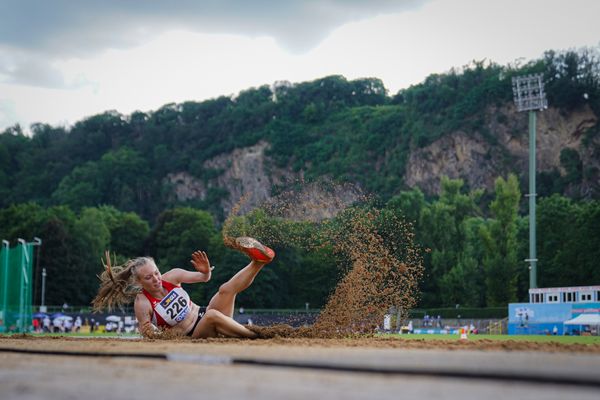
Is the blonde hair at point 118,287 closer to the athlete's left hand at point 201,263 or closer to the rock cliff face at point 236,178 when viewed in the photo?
the athlete's left hand at point 201,263

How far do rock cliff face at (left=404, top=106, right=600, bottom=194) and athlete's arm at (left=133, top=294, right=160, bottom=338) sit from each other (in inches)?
5135

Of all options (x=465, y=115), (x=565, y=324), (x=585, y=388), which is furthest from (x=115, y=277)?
(x=465, y=115)

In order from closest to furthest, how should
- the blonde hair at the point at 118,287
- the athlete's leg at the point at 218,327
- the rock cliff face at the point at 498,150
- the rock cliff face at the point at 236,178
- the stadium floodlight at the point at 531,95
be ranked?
the athlete's leg at the point at 218,327 < the blonde hair at the point at 118,287 < the stadium floodlight at the point at 531,95 < the rock cliff face at the point at 498,150 < the rock cliff face at the point at 236,178

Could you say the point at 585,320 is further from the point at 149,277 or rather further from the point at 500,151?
the point at 500,151

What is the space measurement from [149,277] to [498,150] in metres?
141

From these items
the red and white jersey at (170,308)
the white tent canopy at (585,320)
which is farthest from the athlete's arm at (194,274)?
the white tent canopy at (585,320)

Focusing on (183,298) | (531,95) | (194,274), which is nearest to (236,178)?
(531,95)

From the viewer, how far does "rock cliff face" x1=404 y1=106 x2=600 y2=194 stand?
14525cm

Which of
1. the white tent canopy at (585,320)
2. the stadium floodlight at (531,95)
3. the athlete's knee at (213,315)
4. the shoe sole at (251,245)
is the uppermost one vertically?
the stadium floodlight at (531,95)

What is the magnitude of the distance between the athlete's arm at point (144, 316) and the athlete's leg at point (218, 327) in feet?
2.49

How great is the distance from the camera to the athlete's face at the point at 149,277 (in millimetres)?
15906

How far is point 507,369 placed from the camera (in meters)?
7.00

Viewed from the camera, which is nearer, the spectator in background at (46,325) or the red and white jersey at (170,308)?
the red and white jersey at (170,308)

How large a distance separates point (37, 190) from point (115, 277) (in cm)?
18995
